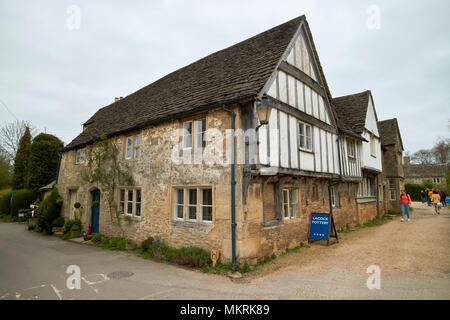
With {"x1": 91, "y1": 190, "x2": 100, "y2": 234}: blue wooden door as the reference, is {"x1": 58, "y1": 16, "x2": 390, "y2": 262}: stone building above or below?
above

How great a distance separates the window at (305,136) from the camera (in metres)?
9.89

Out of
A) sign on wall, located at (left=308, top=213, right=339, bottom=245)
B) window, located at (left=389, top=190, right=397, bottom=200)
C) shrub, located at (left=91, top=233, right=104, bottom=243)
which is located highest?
window, located at (left=389, top=190, right=397, bottom=200)

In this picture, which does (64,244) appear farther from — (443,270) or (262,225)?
(443,270)

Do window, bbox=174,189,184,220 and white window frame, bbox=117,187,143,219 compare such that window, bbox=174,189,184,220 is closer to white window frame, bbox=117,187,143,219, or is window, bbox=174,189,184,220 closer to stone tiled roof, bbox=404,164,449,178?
white window frame, bbox=117,187,143,219

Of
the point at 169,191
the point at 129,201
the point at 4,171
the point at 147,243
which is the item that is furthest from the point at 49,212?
the point at 4,171

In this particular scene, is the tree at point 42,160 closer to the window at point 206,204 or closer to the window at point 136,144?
the window at point 136,144

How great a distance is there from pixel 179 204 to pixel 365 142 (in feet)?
45.8

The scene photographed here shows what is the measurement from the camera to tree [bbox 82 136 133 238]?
469 inches

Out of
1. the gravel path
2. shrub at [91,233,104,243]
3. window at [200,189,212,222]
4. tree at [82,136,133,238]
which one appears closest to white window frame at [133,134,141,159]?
tree at [82,136,133,238]

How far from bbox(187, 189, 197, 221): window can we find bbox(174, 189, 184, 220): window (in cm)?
37

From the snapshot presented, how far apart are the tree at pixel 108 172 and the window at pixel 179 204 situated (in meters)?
3.19

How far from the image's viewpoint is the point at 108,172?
506 inches
